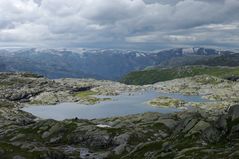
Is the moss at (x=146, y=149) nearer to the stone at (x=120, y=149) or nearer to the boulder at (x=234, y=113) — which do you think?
the stone at (x=120, y=149)

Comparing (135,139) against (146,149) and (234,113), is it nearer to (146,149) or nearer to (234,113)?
(146,149)

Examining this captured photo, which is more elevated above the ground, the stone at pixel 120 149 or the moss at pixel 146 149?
the moss at pixel 146 149

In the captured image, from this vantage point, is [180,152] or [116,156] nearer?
[180,152]

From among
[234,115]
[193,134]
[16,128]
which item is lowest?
[16,128]

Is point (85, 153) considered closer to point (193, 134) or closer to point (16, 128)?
point (193, 134)

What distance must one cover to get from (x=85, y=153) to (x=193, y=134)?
33.6 m

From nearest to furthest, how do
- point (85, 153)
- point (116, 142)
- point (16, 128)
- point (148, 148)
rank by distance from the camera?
point (148, 148) → point (85, 153) → point (116, 142) → point (16, 128)

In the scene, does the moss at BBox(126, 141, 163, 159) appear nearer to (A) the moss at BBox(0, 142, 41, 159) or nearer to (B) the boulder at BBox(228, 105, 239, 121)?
(B) the boulder at BBox(228, 105, 239, 121)

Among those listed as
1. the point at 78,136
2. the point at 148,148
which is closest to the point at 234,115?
the point at 148,148

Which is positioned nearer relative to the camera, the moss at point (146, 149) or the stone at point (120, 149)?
the moss at point (146, 149)

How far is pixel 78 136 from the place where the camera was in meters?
131

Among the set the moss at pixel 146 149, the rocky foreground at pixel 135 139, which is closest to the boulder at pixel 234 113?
the rocky foreground at pixel 135 139

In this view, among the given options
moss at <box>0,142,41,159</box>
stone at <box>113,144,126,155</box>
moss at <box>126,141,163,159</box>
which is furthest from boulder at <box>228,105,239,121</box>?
moss at <box>0,142,41,159</box>

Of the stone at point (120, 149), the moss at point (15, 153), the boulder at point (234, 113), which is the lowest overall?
the stone at point (120, 149)
